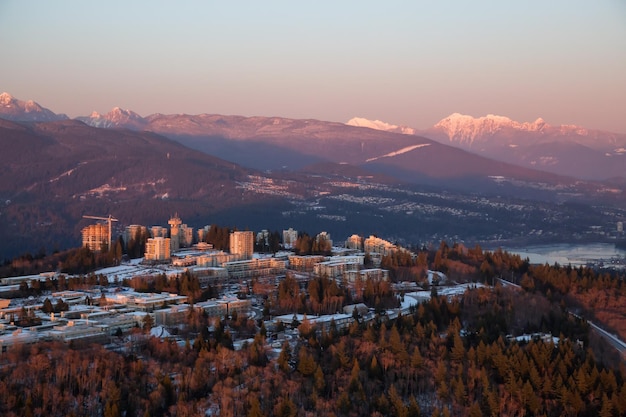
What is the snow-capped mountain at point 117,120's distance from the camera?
478 ft

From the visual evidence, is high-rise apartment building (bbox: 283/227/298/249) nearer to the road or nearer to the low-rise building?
the low-rise building

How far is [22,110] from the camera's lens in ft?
438

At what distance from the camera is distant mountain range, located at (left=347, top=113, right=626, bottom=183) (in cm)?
16175

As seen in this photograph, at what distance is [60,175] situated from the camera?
75312mm

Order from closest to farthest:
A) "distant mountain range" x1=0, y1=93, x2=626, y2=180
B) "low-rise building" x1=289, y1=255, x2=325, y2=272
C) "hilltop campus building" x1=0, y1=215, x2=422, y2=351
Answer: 1. "hilltop campus building" x1=0, y1=215, x2=422, y2=351
2. "low-rise building" x1=289, y1=255, x2=325, y2=272
3. "distant mountain range" x1=0, y1=93, x2=626, y2=180

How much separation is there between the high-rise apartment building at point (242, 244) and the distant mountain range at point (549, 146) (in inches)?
4598

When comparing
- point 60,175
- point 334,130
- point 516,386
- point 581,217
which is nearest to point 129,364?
point 516,386

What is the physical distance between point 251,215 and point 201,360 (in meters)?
43.3

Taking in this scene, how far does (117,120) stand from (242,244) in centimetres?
11340

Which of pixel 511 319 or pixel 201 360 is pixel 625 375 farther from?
pixel 201 360

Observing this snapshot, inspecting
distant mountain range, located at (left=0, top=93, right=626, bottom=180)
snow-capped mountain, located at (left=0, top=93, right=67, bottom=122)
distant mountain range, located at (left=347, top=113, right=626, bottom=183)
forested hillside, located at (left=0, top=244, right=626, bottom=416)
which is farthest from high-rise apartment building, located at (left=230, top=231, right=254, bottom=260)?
distant mountain range, located at (left=347, top=113, right=626, bottom=183)

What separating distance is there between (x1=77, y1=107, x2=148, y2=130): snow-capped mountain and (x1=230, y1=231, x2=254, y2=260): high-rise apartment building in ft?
352

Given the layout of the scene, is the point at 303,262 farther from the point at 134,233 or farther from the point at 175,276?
the point at 134,233

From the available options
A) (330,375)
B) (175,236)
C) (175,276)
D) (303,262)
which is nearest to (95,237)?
(175,236)
